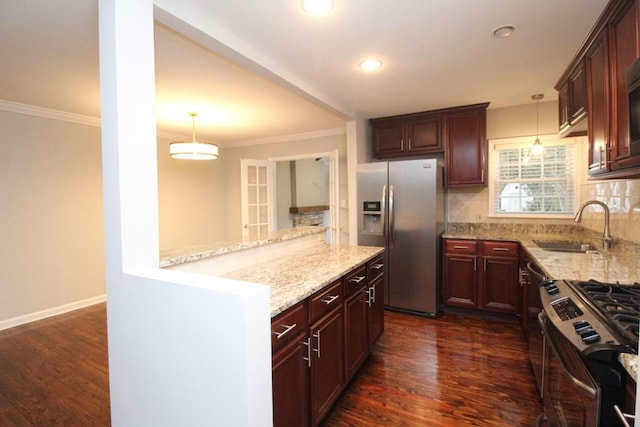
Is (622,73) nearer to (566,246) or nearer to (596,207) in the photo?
(566,246)

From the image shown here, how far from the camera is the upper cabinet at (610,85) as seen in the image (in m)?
1.51

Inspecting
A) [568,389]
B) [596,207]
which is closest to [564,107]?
[596,207]

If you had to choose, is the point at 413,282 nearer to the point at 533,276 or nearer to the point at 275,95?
the point at 533,276

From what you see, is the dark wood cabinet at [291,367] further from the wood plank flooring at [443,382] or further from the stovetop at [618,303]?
the stovetop at [618,303]

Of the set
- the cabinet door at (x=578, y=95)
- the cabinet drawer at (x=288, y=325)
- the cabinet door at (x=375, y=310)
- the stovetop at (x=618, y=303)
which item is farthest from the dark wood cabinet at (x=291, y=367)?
the cabinet door at (x=578, y=95)

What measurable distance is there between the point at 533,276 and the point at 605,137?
100cm

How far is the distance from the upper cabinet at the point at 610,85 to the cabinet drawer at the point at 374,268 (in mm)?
1571

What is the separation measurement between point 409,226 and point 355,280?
5.38ft

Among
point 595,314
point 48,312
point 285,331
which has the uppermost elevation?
point 595,314

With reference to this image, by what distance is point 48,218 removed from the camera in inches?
145

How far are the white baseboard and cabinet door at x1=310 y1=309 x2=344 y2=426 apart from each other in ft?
12.2

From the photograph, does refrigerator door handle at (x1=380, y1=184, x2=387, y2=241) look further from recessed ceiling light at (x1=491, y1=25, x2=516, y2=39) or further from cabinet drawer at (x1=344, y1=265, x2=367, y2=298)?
recessed ceiling light at (x1=491, y1=25, x2=516, y2=39)

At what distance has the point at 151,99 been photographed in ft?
4.76

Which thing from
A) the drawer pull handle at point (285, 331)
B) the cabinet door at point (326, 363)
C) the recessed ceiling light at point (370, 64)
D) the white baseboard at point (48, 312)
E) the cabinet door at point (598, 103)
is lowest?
the white baseboard at point (48, 312)
